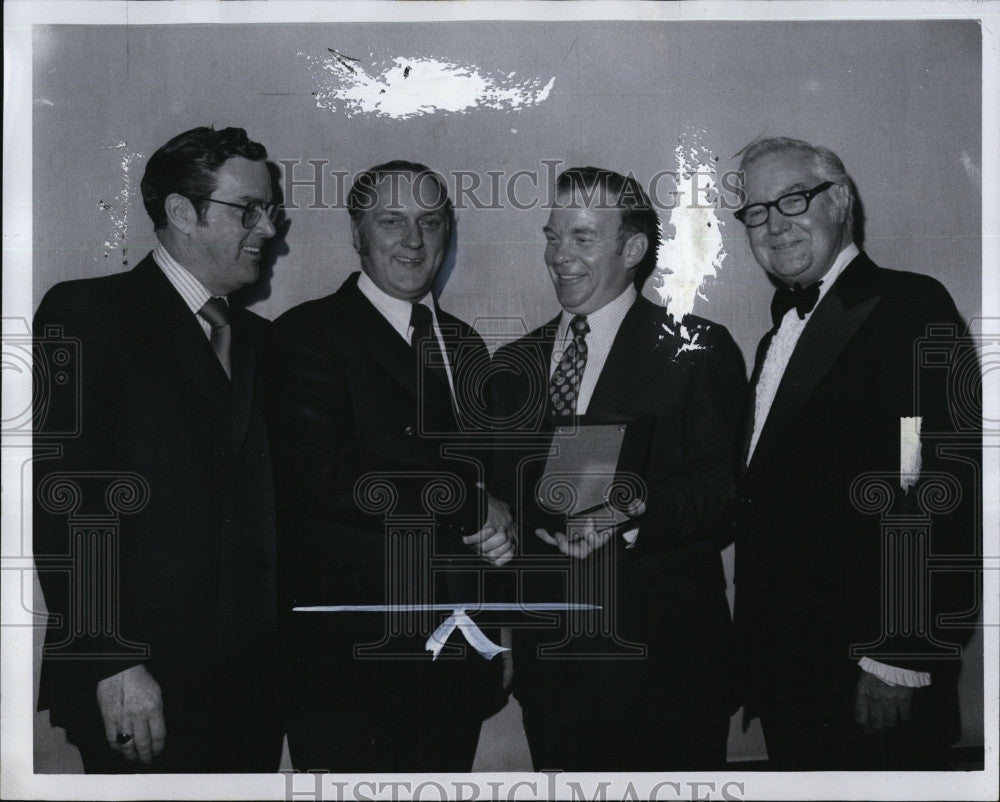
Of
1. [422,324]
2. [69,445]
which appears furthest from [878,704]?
[69,445]

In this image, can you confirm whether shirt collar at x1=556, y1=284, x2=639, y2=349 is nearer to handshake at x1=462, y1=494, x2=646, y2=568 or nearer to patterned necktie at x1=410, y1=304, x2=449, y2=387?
patterned necktie at x1=410, y1=304, x2=449, y2=387

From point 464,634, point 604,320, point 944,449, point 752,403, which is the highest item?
point 604,320

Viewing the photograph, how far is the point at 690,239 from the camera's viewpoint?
2520 millimetres

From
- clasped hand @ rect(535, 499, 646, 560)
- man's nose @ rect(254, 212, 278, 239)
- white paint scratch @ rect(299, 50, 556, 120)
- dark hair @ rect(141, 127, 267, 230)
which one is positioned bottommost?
clasped hand @ rect(535, 499, 646, 560)

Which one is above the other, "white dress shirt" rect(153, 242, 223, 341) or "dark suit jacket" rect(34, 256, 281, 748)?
"white dress shirt" rect(153, 242, 223, 341)

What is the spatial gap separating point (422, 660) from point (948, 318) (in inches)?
67.7

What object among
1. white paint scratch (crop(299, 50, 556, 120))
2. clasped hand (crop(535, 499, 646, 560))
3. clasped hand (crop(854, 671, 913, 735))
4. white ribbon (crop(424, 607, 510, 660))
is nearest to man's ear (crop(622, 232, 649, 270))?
white paint scratch (crop(299, 50, 556, 120))

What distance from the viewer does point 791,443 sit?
8.20 ft

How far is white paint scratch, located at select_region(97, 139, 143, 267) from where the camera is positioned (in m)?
2.52

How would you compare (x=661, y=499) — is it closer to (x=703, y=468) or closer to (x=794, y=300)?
(x=703, y=468)

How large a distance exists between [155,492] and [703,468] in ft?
4.84

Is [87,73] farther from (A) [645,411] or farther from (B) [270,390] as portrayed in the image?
(A) [645,411]

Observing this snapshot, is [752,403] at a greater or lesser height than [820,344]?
lesser

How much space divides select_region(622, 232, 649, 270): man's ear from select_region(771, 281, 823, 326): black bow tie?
378 millimetres
